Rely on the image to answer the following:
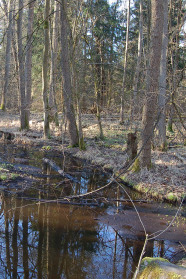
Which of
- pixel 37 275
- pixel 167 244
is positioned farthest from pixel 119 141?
pixel 37 275

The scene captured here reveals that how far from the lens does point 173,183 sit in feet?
29.5

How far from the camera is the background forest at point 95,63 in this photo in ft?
29.2

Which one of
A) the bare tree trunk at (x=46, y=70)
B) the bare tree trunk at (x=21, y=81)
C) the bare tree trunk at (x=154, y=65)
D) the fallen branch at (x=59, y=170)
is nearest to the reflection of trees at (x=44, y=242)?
the fallen branch at (x=59, y=170)

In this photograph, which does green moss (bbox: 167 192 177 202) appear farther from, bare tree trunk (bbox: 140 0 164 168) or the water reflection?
the water reflection

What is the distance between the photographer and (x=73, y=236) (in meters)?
5.95

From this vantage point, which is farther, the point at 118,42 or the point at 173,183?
the point at 118,42

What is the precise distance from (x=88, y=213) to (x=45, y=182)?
8.68 feet

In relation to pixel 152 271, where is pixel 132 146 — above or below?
above

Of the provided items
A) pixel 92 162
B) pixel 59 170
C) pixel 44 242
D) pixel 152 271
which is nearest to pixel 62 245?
pixel 44 242

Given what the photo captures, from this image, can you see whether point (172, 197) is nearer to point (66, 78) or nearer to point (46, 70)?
point (66, 78)

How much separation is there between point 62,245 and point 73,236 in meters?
0.47

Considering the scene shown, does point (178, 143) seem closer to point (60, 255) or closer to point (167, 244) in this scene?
point (167, 244)

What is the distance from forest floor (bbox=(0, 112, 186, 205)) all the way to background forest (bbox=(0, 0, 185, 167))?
A: 1.87 feet

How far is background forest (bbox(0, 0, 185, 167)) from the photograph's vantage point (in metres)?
8.89
